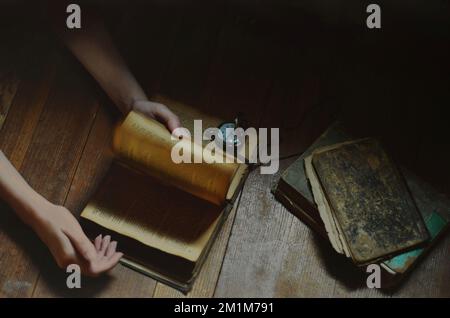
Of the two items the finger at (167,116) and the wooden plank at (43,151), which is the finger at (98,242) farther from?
the finger at (167,116)

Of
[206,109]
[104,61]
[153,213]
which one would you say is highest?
[104,61]

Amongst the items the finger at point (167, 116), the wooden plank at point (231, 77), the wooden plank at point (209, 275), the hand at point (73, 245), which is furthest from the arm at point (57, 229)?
the wooden plank at point (231, 77)

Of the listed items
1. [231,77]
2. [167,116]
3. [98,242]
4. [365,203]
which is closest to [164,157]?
[167,116]

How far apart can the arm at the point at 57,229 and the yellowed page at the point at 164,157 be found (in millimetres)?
178

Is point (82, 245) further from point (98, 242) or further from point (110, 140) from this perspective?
point (110, 140)

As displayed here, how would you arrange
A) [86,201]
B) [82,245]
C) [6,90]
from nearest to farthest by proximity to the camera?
[82,245] < [86,201] < [6,90]

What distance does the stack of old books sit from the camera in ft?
3.89

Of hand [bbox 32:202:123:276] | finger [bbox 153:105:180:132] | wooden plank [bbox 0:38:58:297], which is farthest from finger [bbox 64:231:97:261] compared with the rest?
finger [bbox 153:105:180:132]

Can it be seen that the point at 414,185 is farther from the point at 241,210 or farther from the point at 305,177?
the point at 241,210

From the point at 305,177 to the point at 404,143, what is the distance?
258 mm

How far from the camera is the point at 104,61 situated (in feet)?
4.37

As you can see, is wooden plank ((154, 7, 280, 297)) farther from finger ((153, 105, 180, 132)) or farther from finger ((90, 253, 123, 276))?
finger ((90, 253, 123, 276))

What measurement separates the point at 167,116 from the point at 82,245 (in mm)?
318
